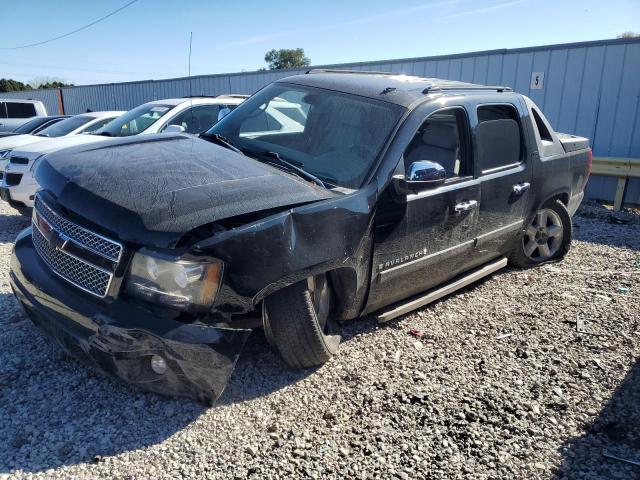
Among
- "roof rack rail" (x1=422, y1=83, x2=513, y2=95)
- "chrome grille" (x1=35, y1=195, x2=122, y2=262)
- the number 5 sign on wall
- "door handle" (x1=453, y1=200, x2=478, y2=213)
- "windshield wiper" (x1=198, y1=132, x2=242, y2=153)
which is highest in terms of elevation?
the number 5 sign on wall

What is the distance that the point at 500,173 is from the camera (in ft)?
13.8

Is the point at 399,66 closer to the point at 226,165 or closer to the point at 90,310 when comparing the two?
the point at 226,165

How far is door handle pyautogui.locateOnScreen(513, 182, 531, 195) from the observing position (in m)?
4.38

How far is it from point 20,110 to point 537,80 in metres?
16.4

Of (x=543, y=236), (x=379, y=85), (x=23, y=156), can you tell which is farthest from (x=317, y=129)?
(x=23, y=156)

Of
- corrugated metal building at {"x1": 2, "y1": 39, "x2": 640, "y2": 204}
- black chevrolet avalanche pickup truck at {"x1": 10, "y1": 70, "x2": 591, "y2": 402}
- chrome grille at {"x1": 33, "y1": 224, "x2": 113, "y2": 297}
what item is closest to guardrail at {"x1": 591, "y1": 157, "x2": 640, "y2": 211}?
corrugated metal building at {"x1": 2, "y1": 39, "x2": 640, "y2": 204}

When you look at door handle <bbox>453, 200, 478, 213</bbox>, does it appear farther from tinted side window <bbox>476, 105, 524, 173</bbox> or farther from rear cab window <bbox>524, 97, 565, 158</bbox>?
rear cab window <bbox>524, 97, 565, 158</bbox>

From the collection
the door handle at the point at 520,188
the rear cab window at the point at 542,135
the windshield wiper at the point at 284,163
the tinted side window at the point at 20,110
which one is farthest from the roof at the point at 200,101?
the tinted side window at the point at 20,110

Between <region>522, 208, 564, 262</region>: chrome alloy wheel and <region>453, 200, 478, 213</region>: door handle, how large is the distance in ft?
4.72

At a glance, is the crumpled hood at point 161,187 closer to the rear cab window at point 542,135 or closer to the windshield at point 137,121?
the rear cab window at point 542,135

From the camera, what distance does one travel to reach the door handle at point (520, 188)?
172 inches

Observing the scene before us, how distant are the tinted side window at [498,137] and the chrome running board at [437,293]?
0.93 m

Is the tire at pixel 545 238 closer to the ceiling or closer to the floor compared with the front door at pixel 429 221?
closer to the floor

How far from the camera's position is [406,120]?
3430 millimetres
